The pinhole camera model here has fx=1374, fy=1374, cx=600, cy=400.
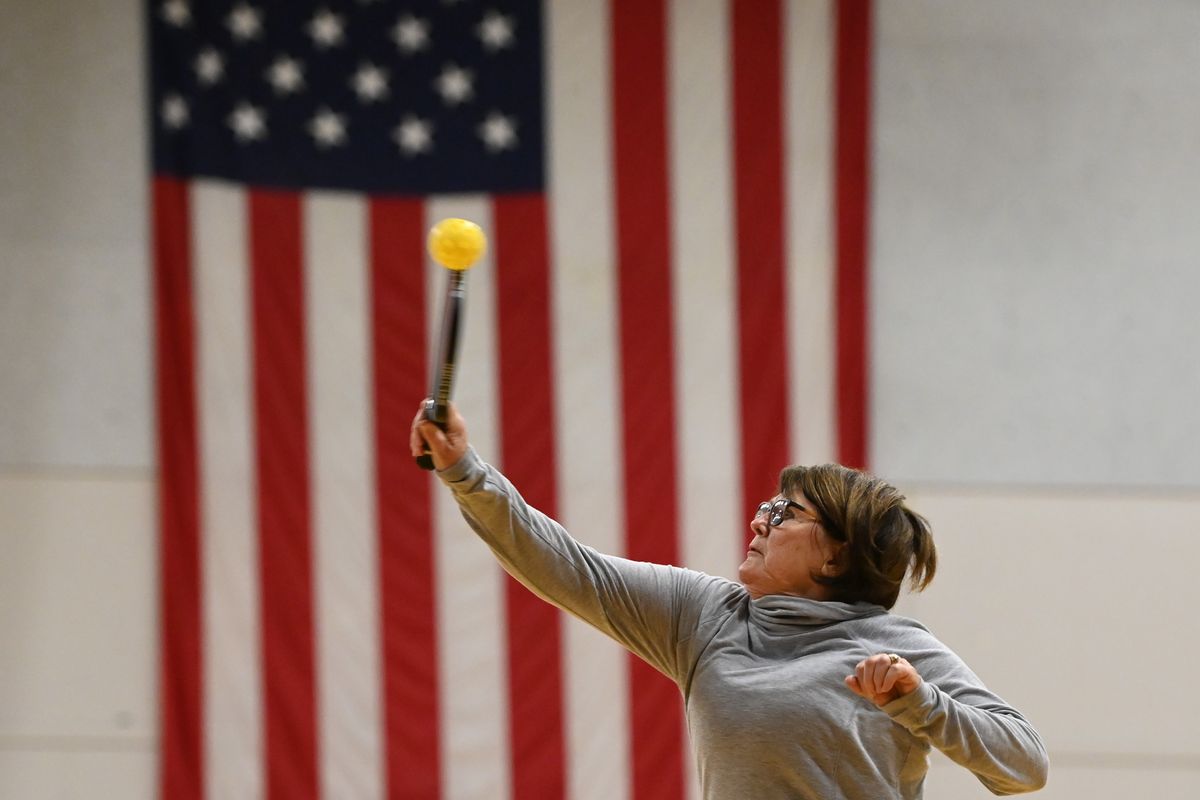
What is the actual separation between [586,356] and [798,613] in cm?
288

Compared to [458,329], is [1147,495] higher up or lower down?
lower down

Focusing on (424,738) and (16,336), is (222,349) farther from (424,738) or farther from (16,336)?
(424,738)

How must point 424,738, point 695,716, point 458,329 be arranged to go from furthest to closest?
point 424,738, point 695,716, point 458,329

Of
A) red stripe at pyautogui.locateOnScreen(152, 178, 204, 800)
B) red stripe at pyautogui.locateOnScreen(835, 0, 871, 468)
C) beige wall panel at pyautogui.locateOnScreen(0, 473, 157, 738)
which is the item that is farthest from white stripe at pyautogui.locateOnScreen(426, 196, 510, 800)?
red stripe at pyautogui.locateOnScreen(835, 0, 871, 468)

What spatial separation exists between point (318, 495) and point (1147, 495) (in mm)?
3161

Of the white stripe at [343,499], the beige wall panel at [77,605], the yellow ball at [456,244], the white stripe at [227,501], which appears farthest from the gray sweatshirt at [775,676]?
the beige wall panel at [77,605]

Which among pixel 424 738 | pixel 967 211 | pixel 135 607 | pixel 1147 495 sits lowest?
pixel 424 738

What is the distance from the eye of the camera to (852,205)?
5262 mm

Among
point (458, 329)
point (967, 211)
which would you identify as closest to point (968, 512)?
point (967, 211)

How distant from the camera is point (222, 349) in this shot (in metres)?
5.10

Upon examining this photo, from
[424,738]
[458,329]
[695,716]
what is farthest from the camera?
[424,738]

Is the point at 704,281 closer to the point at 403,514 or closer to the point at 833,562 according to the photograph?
the point at 403,514

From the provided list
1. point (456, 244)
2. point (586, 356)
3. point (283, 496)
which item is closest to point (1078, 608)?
point (586, 356)

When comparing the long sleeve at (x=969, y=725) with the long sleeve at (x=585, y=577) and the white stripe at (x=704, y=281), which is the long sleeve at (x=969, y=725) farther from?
the white stripe at (x=704, y=281)
